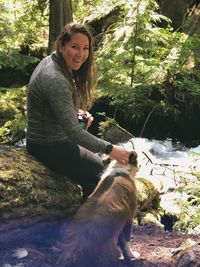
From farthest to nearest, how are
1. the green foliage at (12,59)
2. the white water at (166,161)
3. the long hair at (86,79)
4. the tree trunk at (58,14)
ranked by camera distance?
the tree trunk at (58,14) < the green foliage at (12,59) < the white water at (166,161) < the long hair at (86,79)

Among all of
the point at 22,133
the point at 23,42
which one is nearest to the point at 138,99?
the point at 22,133

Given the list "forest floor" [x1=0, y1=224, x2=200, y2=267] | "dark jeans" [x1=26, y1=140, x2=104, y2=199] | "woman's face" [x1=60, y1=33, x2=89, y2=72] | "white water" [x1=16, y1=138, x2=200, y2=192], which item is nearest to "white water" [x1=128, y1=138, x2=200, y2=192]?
"white water" [x1=16, y1=138, x2=200, y2=192]

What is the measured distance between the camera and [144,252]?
149 inches

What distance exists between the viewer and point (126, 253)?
11.4ft

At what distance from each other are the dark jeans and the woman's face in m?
0.72

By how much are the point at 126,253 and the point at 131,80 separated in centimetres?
619

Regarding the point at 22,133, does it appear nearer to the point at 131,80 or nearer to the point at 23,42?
the point at 131,80

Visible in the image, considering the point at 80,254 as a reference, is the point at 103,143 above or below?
above

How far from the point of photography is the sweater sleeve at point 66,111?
327cm

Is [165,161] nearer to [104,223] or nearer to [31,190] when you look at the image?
[31,190]

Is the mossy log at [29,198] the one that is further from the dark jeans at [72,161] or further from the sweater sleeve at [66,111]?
the sweater sleeve at [66,111]

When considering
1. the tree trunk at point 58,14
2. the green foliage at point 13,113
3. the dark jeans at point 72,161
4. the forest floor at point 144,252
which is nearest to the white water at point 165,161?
the green foliage at point 13,113

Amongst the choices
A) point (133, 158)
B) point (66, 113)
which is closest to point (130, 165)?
point (133, 158)

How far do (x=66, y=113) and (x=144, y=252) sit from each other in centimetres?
153
